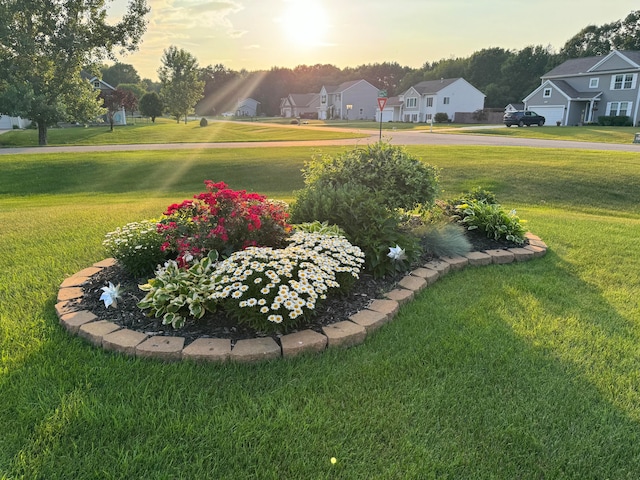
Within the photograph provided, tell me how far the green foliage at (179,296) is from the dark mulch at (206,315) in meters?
0.07

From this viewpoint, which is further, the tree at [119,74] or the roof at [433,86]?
the tree at [119,74]

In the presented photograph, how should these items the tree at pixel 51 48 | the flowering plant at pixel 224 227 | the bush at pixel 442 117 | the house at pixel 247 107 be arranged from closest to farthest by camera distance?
the flowering plant at pixel 224 227
the tree at pixel 51 48
the bush at pixel 442 117
the house at pixel 247 107

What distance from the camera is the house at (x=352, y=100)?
5791cm

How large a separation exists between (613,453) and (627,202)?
8.48m

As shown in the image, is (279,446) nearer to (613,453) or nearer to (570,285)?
(613,453)

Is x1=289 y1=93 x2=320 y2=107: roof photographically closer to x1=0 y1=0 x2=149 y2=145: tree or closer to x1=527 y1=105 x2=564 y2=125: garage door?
x1=527 y1=105 x2=564 y2=125: garage door

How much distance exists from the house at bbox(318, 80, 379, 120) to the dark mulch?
182 ft

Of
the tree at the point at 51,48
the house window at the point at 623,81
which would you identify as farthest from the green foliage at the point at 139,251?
the house window at the point at 623,81

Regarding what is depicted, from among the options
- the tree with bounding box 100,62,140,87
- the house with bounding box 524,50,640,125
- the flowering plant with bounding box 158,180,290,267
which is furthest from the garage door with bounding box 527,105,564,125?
the tree with bounding box 100,62,140,87

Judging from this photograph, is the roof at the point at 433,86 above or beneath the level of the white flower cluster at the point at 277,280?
above

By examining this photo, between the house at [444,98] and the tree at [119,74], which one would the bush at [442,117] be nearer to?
the house at [444,98]

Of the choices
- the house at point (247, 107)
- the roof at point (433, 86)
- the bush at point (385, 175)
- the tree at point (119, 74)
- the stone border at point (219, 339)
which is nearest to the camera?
the stone border at point (219, 339)

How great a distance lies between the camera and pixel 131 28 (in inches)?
852

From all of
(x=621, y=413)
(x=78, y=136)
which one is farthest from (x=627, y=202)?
(x=78, y=136)
